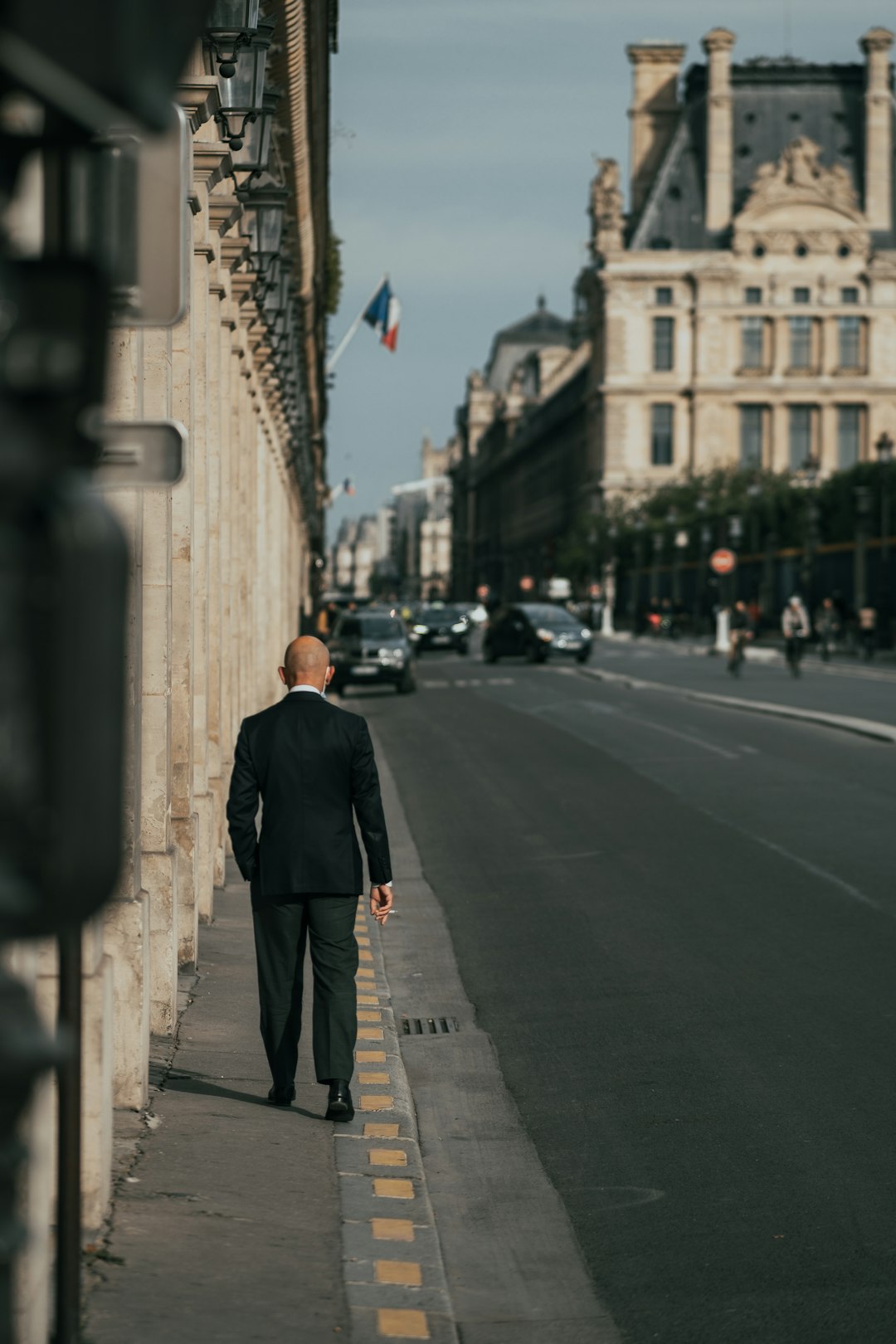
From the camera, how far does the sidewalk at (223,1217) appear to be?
15.4 ft

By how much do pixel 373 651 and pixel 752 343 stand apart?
88565 mm

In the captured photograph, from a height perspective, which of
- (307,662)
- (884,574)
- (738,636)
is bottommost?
(738,636)

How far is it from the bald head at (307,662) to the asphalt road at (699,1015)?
1721 mm

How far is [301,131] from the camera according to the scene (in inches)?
889

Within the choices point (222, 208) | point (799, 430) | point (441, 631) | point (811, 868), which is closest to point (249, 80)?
point (222, 208)

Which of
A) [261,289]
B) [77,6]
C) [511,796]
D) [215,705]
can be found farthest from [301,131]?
[77,6]

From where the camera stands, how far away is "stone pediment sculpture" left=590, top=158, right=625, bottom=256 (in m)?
127

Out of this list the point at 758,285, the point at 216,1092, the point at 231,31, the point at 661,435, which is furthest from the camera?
the point at 661,435

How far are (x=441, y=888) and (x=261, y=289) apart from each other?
621cm

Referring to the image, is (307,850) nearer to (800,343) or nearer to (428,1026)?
(428,1026)

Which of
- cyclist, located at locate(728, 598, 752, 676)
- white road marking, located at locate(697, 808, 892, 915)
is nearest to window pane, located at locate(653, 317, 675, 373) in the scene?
cyclist, located at locate(728, 598, 752, 676)

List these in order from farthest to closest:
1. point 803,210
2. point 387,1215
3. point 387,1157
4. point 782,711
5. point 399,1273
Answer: point 803,210, point 782,711, point 387,1157, point 387,1215, point 399,1273

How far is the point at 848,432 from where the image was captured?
411 feet

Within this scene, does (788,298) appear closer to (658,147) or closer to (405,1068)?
(658,147)
